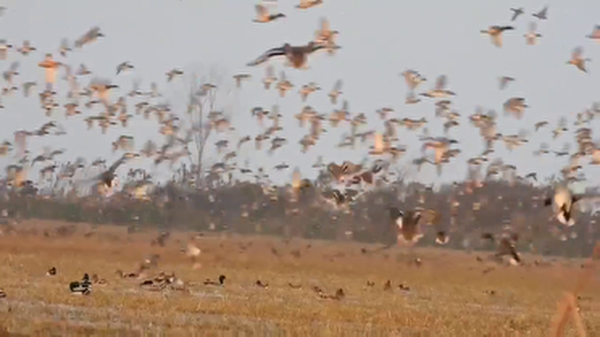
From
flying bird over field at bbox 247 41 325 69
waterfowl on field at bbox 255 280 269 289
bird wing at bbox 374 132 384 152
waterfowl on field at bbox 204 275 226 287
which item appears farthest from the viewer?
waterfowl on field at bbox 255 280 269 289

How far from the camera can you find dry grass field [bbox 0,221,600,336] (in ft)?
52.9

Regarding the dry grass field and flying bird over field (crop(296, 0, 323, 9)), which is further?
the dry grass field

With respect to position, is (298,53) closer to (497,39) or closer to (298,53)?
(298,53)

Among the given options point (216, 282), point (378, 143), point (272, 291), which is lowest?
point (272, 291)

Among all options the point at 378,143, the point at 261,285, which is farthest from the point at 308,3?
the point at 261,285

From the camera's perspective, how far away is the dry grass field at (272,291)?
52.9ft

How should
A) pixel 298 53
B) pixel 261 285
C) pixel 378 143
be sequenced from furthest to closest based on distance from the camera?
pixel 261 285
pixel 378 143
pixel 298 53

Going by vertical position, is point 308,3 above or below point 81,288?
above

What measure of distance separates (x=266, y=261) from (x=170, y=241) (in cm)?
679

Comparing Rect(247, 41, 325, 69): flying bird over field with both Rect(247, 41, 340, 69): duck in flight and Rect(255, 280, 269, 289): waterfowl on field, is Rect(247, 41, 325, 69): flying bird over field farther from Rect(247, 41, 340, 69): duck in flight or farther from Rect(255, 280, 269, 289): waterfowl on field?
Rect(255, 280, 269, 289): waterfowl on field

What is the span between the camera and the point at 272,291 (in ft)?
79.7

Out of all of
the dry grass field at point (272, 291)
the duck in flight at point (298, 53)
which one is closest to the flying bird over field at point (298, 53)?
the duck in flight at point (298, 53)

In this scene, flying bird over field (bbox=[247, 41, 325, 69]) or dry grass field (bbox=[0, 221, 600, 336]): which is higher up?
flying bird over field (bbox=[247, 41, 325, 69])

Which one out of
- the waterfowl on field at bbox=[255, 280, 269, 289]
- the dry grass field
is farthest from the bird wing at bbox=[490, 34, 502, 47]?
the waterfowl on field at bbox=[255, 280, 269, 289]
